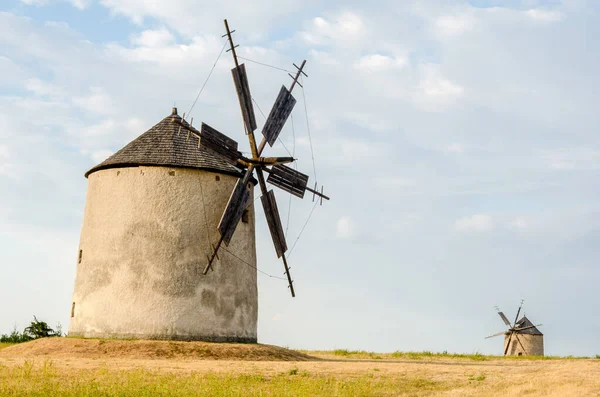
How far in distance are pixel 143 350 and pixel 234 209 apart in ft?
15.8

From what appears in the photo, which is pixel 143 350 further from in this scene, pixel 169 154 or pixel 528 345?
pixel 528 345

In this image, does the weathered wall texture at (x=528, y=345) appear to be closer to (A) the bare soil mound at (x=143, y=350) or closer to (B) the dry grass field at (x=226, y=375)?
(B) the dry grass field at (x=226, y=375)

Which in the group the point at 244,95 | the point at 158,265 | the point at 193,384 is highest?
the point at 244,95

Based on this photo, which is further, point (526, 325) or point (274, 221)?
point (526, 325)

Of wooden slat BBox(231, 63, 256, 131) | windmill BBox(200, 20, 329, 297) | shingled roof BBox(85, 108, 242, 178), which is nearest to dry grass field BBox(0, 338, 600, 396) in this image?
windmill BBox(200, 20, 329, 297)

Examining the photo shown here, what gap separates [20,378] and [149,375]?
2.57 metres

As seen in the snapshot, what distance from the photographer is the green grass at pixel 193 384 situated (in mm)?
13688

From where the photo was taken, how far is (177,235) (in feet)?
73.8

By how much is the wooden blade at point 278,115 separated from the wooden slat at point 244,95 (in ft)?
1.83

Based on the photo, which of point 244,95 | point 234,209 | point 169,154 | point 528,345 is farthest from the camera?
point 528,345

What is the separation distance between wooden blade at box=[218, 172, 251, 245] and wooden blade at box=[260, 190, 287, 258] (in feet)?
2.78

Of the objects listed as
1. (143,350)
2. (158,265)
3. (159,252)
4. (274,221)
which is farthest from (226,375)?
(274,221)

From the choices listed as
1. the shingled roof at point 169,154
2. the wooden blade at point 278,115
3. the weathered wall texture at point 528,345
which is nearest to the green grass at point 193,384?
the shingled roof at point 169,154

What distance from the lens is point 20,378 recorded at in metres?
15.0
